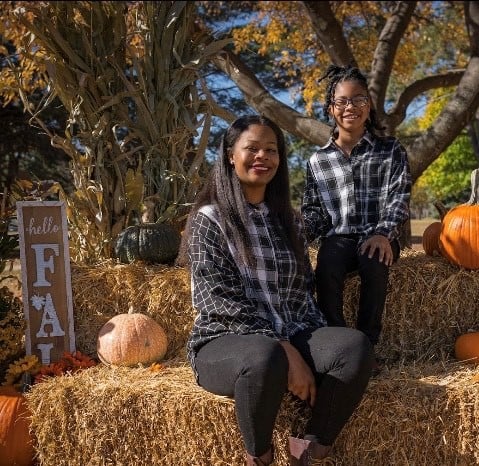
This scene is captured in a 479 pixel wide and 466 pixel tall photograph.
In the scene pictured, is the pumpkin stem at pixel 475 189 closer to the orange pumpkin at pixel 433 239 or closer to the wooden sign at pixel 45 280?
the orange pumpkin at pixel 433 239

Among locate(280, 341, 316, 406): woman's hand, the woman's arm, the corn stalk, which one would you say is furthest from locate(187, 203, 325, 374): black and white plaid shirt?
the corn stalk

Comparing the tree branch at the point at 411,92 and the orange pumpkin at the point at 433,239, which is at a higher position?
the tree branch at the point at 411,92

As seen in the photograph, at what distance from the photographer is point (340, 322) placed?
2744 mm

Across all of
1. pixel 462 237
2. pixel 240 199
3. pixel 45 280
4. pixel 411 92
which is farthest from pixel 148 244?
pixel 411 92

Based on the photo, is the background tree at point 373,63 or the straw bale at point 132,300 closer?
the straw bale at point 132,300

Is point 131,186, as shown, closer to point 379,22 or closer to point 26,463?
point 26,463

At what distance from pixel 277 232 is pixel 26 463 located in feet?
4.60

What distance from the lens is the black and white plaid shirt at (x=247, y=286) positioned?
2.28m

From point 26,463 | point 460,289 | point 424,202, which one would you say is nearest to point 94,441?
point 26,463

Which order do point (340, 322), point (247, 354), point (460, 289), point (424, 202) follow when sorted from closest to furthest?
point (247, 354) → point (340, 322) → point (460, 289) → point (424, 202)

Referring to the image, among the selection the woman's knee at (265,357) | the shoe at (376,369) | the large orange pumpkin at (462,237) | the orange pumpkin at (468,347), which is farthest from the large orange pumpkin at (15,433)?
the large orange pumpkin at (462,237)

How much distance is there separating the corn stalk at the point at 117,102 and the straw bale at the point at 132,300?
466 mm

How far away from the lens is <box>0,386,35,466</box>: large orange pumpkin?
261 cm

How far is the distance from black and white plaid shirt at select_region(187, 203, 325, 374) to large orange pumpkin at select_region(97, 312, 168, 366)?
1.90ft
